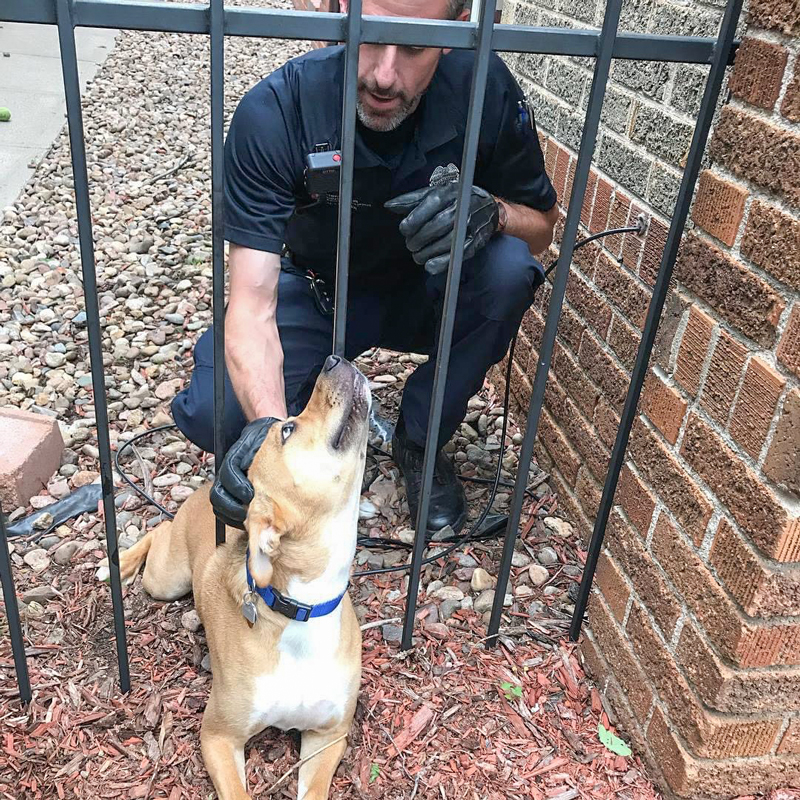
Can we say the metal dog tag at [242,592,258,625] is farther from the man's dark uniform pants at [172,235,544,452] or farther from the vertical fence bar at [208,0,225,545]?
the man's dark uniform pants at [172,235,544,452]

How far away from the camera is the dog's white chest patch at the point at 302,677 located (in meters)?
2.20

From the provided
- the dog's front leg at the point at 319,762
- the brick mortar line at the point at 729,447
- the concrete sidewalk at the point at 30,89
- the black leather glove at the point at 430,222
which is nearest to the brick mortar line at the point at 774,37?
the brick mortar line at the point at 729,447

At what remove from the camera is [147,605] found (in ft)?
9.29

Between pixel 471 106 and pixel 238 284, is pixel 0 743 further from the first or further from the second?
pixel 471 106

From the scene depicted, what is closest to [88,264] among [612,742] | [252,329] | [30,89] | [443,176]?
[252,329]

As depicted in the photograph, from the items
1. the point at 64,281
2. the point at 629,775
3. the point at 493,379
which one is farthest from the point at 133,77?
the point at 629,775

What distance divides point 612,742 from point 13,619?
1.73m

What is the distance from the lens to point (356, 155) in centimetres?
282

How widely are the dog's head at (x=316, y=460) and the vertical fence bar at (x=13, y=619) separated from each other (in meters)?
0.65

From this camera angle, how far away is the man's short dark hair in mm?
2643

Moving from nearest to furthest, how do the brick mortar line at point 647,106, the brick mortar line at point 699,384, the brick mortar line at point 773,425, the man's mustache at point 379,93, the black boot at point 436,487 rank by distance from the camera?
the brick mortar line at point 773,425 < the brick mortar line at point 699,384 < the brick mortar line at point 647,106 < the man's mustache at point 379,93 < the black boot at point 436,487

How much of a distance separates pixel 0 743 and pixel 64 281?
10.7ft

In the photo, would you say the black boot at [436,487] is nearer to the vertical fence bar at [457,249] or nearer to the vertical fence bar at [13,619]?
the vertical fence bar at [457,249]

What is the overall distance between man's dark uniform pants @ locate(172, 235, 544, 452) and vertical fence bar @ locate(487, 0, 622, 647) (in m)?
0.84
